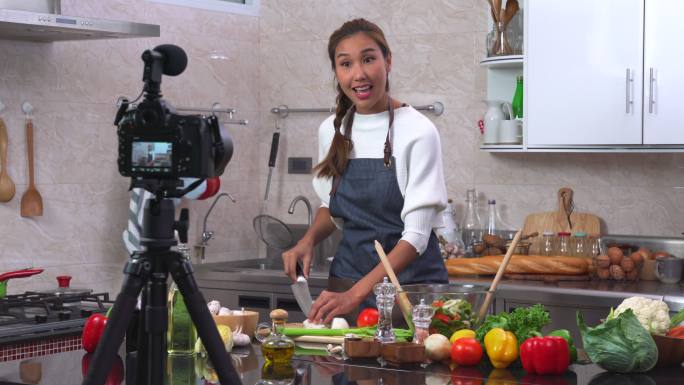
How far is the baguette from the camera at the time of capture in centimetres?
405

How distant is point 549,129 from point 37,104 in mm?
1992

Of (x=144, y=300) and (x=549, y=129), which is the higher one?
(x=549, y=129)

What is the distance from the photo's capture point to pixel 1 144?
13.1 feet

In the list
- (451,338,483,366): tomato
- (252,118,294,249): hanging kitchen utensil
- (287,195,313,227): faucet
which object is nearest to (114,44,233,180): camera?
(451,338,483,366): tomato

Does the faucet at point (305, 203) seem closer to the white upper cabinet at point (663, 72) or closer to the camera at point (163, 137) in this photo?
the white upper cabinet at point (663, 72)

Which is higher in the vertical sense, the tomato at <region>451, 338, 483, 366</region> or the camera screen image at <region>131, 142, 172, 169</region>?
the camera screen image at <region>131, 142, 172, 169</region>

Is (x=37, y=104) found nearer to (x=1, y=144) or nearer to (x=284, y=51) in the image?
(x=1, y=144)

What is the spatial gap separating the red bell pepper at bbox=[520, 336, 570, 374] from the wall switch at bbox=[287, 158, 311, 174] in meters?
3.15

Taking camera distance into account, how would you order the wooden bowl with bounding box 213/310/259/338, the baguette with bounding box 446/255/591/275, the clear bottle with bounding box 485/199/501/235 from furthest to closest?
the clear bottle with bounding box 485/199/501/235
the baguette with bounding box 446/255/591/275
the wooden bowl with bounding box 213/310/259/338

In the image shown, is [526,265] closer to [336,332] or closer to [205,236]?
[205,236]

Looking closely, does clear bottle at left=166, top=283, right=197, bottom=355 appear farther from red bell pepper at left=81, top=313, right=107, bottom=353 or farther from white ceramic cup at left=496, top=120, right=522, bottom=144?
white ceramic cup at left=496, top=120, right=522, bottom=144

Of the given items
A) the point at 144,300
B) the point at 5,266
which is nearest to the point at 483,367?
the point at 144,300

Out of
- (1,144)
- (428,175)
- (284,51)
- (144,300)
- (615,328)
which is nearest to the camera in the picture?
(144,300)

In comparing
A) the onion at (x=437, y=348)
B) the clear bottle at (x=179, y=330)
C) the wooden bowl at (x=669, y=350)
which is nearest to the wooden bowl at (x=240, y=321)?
the clear bottle at (x=179, y=330)
